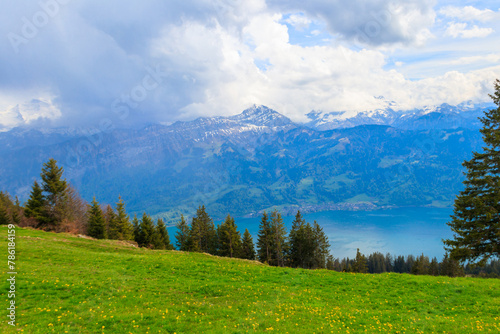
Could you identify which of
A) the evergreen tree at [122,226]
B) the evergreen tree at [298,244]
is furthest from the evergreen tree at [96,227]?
the evergreen tree at [298,244]

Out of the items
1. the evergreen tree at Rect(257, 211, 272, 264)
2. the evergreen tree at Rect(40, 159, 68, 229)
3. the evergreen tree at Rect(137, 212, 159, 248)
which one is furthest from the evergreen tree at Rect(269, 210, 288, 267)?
the evergreen tree at Rect(40, 159, 68, 229)

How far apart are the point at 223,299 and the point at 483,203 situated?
25924mm

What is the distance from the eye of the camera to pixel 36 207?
155 feet

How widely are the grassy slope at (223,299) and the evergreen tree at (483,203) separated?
144 inches

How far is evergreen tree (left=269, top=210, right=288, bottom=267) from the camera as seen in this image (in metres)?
64.7

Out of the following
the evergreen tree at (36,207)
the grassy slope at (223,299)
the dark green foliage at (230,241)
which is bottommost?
the grassy slope at (223,299)

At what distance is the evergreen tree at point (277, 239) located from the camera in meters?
64.7

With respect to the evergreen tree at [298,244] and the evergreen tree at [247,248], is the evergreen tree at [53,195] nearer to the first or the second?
the evergreen tree at [247,248]

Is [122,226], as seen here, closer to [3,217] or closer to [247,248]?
[3,217]

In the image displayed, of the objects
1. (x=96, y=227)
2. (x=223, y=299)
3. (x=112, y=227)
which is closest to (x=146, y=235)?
(x=112, y=227)

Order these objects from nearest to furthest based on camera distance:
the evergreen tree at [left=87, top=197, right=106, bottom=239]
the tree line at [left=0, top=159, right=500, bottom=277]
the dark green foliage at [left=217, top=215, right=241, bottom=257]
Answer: the tree line at [left=0, top=159, right=500, bottom=277], the evergreen tree at [left=87, top=197, right=106, bottom=239], the dark green foliage at [left=217, top=215, right=241, bottom=257]

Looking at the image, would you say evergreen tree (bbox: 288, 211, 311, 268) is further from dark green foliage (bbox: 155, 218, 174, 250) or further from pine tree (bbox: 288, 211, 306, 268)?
dark green foliage (bbox: 155, 218, 174, 250)

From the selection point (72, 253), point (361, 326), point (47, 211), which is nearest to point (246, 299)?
point (361, 326)

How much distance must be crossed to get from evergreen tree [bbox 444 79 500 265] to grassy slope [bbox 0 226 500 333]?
12.0ft
